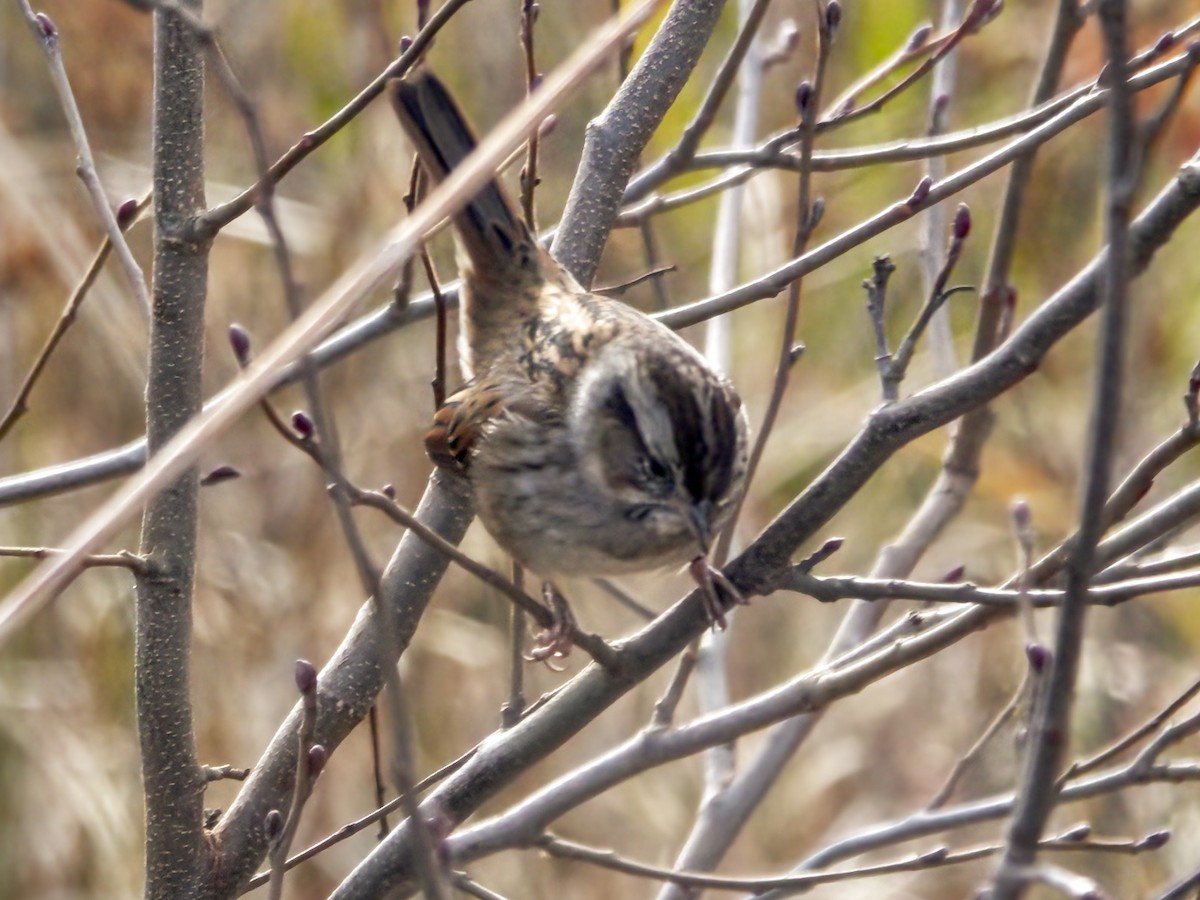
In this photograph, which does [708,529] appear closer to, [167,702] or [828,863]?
[828,863]

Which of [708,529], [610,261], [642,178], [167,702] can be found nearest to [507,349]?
[642,178]

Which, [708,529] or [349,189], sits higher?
[349,189]

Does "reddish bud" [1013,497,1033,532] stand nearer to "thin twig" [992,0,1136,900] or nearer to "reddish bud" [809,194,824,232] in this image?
"thin twig" [992,0,1136,900]

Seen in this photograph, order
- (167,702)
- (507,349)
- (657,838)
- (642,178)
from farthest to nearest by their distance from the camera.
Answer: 1. (657,838)
2. (507,349)
3. (642,178)
4. (167,702)

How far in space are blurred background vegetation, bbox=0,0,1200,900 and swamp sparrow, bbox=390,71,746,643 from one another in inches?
63.8

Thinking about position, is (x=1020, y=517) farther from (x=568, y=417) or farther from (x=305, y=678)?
(x=568, y=417)

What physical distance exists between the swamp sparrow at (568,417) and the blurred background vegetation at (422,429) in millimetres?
1620

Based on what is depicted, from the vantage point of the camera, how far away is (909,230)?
5812 millimetres

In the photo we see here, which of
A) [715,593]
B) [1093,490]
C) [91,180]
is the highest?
[91,180]

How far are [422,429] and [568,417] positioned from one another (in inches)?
92.8

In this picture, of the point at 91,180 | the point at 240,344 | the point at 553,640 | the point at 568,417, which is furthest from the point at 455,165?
the point at 240,344

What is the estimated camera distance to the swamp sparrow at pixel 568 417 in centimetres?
282

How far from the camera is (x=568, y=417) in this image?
3084 millimetres

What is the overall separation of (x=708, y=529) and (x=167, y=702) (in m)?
1.00
